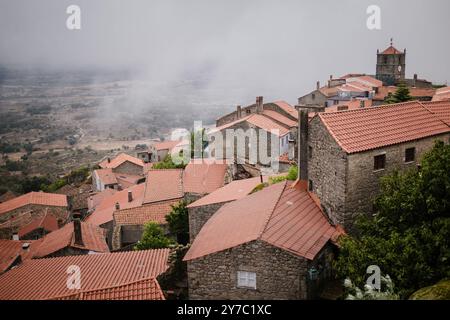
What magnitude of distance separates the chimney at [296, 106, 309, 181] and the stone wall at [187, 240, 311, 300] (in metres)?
5.90

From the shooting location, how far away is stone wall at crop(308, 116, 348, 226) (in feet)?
49.5

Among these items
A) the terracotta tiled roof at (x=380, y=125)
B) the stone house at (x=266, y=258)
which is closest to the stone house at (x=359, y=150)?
the terracotta tiled roof at (x=380, y=125)

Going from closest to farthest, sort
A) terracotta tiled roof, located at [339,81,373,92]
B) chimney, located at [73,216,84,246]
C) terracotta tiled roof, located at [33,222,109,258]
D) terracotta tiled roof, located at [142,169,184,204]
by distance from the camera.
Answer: terracotta tiled roof, located at [33,222,109,258], chimney, located at [73,216,84,246], terracotta tiled roof, located at [142,169,184,204], terracotta tiled roof, located at [339,81,373,92]

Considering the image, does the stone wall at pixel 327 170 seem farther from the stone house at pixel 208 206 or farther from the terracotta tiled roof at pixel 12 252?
the terracotta tiled roof at pixel 12 252

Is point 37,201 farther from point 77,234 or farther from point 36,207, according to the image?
point 77,234

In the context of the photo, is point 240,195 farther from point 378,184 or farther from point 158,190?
point 158,190

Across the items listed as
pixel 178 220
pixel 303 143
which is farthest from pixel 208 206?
pixel 303 143

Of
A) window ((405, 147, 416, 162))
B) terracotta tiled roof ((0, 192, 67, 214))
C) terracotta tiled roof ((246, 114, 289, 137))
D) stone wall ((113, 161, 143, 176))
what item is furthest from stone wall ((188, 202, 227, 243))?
stone wall ((113, 161, 143, 176))

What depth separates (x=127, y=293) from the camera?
12750 millimetres

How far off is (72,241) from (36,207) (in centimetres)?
2233

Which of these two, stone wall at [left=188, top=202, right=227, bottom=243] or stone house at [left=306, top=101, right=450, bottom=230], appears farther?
stone wall at [left=188, top=202, right=227, bottom=243]

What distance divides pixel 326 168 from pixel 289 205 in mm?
2102

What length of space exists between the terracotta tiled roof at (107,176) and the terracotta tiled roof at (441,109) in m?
43.7

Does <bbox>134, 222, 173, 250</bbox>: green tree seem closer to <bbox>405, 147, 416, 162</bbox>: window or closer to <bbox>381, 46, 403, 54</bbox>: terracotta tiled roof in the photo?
<bbox>405, 147, 416, 162</bbox>: window
